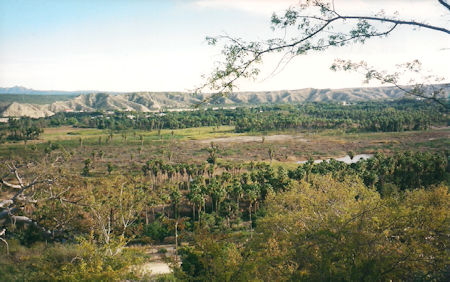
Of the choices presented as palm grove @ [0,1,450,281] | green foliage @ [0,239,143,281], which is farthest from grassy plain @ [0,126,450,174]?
green foliage @ [0,239,143,281]

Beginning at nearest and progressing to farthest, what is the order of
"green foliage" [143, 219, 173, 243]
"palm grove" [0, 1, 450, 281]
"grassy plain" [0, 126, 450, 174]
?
"palm grove" [0, 1, 450, 281] < "green foliage" [143, 219, 173, 243] < "grassy plain" [0, 126, 450, 174]

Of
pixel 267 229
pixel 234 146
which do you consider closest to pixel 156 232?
pixel 267 229

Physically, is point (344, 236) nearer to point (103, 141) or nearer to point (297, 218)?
point (297, 218)

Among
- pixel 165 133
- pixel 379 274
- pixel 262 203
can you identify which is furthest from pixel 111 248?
pixel 165 133

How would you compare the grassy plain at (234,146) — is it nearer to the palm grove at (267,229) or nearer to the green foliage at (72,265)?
the palm grove at (267,229)

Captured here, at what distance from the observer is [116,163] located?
8206 cm

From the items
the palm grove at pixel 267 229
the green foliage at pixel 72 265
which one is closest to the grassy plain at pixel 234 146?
the palm grove at pixel 267 229

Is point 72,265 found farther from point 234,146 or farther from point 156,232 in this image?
point 234,146

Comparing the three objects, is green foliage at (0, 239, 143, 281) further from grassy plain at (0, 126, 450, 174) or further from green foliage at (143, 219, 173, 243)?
grassy plain at (0, 126, 450, 174)

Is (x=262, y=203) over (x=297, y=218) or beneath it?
beneath

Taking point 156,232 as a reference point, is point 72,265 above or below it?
above

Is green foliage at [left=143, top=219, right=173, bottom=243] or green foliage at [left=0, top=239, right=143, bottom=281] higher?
green foliage at [left=0, top=239, right=143, bottom=281]

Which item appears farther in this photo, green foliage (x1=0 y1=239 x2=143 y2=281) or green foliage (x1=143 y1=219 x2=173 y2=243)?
green foliage (x1=143 y1=219 x2=173 y2=243)

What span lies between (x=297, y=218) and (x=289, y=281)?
664cm
